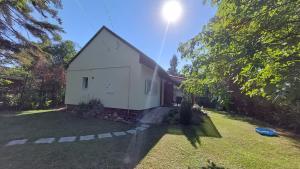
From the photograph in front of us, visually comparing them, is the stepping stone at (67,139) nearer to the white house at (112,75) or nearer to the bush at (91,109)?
the bush at (91,109)

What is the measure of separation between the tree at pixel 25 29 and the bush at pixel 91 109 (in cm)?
449

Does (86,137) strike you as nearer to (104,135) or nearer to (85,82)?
(104,135)

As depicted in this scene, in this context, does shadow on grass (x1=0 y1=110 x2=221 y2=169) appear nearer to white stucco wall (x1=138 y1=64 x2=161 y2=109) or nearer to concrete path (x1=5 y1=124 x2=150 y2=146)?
concrete path (x1=5 y1=124 x2=150 y2=146)

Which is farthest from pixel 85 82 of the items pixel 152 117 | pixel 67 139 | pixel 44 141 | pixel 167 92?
pixel 167 92

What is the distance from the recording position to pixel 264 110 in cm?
1351

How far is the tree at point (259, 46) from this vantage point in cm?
293

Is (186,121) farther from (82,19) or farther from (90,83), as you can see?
(82,19)

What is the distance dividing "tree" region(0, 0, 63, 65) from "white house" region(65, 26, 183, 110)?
2666mm

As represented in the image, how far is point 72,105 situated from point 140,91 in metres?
6.26

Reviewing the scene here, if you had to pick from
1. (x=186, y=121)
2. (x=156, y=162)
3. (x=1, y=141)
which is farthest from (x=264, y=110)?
(x=1, y=141)

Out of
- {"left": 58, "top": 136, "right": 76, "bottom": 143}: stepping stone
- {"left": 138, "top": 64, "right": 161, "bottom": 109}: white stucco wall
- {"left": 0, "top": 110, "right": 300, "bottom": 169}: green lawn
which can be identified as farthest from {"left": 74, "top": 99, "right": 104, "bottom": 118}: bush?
{"left": 58, "top": 136, "right": 76, "bottom": 143}: stepping stone

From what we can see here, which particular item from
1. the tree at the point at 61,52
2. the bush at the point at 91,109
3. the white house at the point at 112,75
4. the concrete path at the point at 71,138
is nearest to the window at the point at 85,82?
the white house at the point at 112,75

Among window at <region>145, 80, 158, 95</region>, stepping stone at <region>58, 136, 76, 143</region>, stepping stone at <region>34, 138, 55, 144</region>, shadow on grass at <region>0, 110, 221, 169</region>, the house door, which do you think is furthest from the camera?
the house door

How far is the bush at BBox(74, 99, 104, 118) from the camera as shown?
11258mm
